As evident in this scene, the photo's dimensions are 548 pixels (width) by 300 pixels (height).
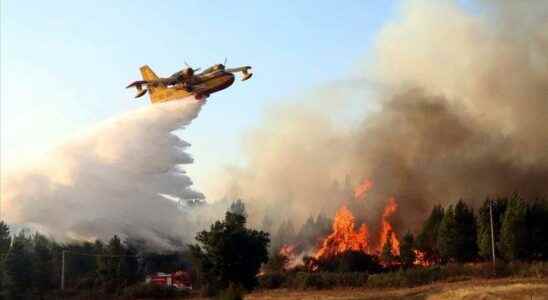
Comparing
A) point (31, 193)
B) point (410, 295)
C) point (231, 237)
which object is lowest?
point (410, 295)

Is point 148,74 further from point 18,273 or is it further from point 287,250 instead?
point 287,250

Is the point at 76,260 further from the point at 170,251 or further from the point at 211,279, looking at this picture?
the point at 211,279

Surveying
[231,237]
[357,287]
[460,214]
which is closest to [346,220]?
[460,214]

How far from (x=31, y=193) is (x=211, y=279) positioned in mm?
31896

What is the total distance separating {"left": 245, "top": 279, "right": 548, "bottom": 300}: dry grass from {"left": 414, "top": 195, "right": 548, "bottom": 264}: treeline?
1502 centimetres

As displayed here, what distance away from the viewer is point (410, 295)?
206ft

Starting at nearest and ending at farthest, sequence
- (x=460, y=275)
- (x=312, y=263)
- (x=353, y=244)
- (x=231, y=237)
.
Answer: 1. (x=231, y=237)
2. (x=460, y=275)
3. (x=312, y=263)
4. (x=353, y=244)

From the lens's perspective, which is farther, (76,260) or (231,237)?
(76,260)

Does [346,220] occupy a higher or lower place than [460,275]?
higher

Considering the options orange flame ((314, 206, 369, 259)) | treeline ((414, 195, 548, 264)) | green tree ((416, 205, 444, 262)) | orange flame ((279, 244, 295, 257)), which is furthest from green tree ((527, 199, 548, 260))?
orange flame ((279, 244, 295, 257))

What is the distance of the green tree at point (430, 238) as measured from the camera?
9481 cm

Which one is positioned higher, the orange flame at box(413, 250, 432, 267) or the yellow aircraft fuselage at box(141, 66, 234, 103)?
the yellow aircraft fuselage at box(141, 66, 234, 103)

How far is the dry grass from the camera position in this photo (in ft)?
177

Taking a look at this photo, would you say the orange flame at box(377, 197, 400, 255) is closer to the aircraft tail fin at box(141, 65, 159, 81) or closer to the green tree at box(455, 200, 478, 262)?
the green tree at box(455, 200, 478, 262)
